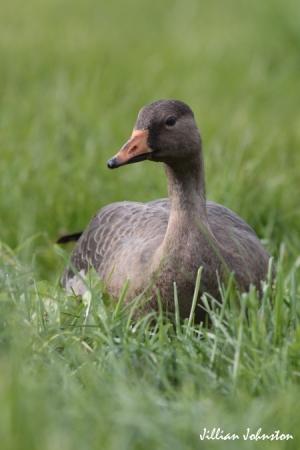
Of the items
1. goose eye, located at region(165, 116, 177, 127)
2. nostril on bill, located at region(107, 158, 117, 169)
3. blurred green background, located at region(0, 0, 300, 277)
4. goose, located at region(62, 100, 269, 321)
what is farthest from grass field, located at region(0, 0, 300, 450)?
goose eye, located at region(165, 116, 177, 127)

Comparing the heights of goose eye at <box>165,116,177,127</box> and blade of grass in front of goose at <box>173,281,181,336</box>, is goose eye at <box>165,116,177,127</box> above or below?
above

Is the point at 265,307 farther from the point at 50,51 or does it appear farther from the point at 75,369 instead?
the point at 50,51

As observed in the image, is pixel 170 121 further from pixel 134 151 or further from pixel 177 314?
pixel 177 314

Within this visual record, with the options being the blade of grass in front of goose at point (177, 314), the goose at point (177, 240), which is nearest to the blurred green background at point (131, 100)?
the goose at point (177, 240)

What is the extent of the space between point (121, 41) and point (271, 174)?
126 inches

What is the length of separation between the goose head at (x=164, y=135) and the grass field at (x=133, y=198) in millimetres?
560

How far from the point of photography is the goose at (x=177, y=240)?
13.5 ft

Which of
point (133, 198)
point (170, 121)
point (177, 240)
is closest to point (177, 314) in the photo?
point (177, 240)

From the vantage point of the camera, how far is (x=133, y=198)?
5965mm

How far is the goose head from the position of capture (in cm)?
412

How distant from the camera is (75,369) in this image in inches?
135

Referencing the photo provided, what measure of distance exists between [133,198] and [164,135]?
5.88ft

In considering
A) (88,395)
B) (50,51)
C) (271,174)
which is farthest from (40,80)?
(88,395)

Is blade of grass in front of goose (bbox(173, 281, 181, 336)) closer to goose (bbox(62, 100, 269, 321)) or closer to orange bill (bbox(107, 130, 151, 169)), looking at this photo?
goose (bbox(62, 100, 269, 321))
